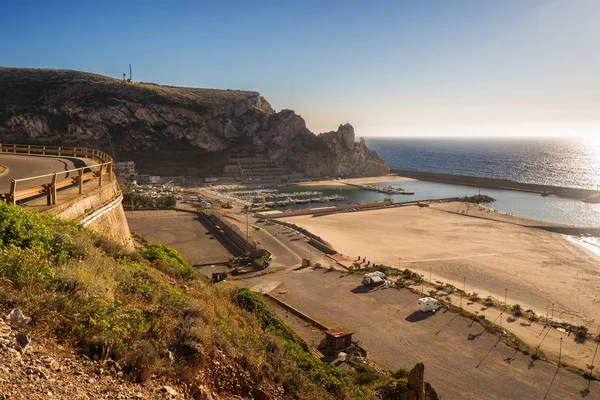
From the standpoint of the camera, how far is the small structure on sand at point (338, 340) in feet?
52.5

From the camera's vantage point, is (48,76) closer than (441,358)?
No

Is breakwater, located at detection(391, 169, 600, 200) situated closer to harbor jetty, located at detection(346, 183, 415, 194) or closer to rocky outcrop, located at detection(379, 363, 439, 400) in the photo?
harbor jetty, located at detection(346, 183, 415, 194)

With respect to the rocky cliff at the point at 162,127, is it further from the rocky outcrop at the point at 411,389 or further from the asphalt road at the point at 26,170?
the rocky outcrop at the point at 411,389

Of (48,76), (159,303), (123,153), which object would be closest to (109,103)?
(123,153)

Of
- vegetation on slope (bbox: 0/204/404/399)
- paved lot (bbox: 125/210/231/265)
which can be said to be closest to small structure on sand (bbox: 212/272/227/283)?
paved lot (bbox: 125/210/231/265)

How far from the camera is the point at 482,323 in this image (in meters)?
20.0

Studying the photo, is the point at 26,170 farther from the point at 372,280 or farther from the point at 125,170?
the point at 125,170

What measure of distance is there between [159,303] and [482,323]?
18755 mm

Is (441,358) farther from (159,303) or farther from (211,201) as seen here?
(211,201)

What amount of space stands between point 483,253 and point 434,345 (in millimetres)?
25771

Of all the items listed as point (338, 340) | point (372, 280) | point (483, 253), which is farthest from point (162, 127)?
point (338, 340)

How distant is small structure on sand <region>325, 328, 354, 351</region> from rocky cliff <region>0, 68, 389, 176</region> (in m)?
91.2

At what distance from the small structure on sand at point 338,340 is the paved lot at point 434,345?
4.27ft

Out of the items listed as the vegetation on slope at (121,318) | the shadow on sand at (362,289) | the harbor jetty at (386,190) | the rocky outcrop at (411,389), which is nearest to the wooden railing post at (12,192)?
the vegetation on slope at (121,318)
